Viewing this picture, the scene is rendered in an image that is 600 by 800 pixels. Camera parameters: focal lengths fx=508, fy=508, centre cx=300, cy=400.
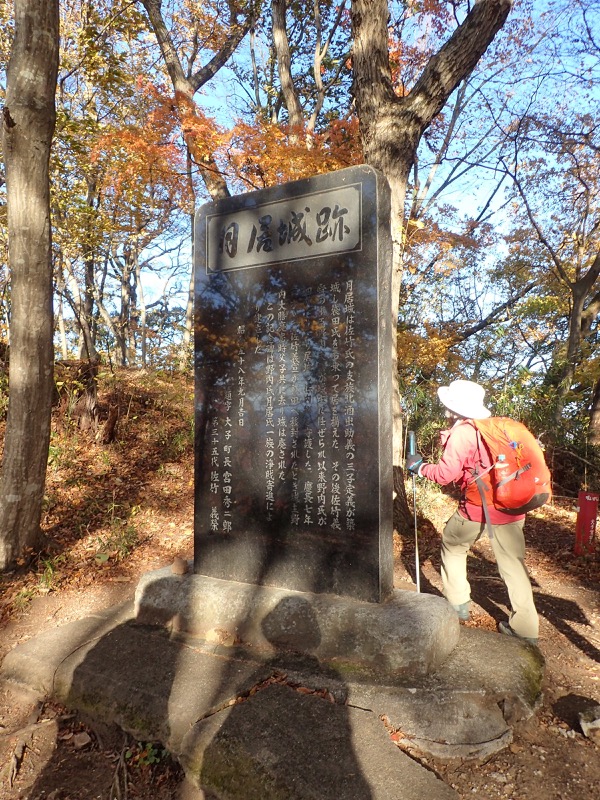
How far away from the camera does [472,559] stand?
20.2ft

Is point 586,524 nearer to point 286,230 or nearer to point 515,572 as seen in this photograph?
point 515,572

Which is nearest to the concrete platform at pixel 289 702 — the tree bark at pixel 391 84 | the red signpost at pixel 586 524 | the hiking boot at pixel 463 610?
the hiking boot at pixel 463 610

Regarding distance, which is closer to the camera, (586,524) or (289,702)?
(289,702)

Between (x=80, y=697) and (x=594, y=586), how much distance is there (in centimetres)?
497

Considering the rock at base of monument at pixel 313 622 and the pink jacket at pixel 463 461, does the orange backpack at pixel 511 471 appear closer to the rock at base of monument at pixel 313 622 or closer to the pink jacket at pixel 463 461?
Answer: the pink jacket at pixel 463 461

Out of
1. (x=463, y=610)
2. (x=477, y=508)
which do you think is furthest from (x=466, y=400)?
(x=463, y=610)

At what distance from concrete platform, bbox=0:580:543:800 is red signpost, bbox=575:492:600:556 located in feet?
10.5

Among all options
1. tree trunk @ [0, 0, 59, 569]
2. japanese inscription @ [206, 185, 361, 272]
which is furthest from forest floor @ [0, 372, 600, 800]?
japanese inscription @ [206, 185, 361, 272]

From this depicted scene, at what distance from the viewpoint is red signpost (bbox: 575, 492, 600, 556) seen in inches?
237

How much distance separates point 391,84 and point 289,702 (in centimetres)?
626

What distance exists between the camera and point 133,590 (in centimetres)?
508

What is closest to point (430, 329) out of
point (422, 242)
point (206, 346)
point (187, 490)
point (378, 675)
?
point (422, 242)

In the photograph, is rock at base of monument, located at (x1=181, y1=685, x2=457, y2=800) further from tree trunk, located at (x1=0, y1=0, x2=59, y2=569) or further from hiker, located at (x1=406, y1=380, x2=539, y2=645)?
tree trunk, located at (x1=0, y1=0, x2=59, y2=569)

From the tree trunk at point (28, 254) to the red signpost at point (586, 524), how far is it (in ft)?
19.7
